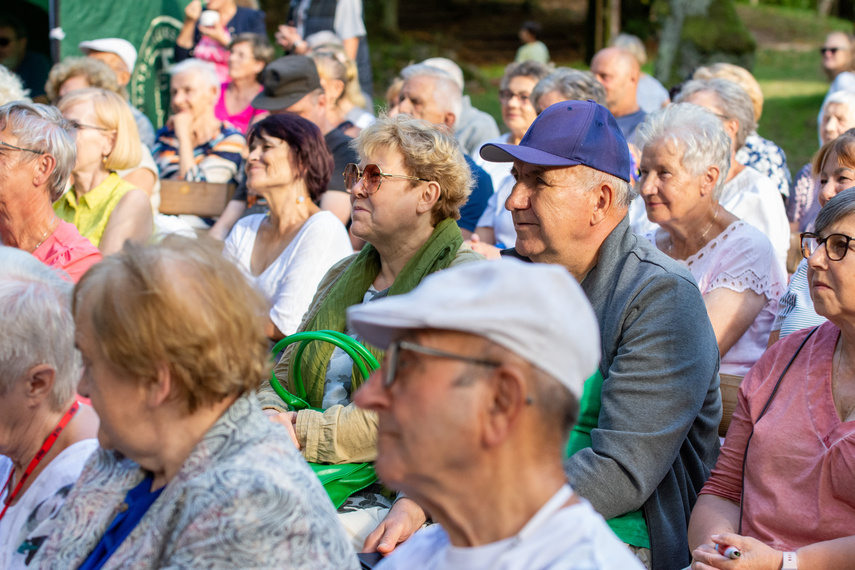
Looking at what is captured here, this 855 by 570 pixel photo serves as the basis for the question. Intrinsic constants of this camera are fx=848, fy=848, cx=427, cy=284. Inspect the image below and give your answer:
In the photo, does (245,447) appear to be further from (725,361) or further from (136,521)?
(725,361)

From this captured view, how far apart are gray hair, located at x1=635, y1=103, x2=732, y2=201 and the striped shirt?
11.8 ft

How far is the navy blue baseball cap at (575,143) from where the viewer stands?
2.82 metres

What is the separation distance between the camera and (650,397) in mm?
2500

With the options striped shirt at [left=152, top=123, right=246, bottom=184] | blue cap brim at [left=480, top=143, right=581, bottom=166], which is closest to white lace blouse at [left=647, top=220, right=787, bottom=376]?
blue cap brim at [left=480, top=143, right=581, bottom=166]

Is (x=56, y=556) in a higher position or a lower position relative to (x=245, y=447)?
lower

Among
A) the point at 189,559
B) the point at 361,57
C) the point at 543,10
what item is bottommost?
the point at 543,10

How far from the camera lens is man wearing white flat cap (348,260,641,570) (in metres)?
1.27

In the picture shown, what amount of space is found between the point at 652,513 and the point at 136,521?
1.54 meters

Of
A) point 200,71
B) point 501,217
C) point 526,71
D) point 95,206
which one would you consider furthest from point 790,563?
point 200,71

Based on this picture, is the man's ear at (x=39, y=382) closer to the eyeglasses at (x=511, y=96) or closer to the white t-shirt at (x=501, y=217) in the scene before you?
the white t-shirt at (x=501, y=217)

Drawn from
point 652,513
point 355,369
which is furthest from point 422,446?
point 355,369

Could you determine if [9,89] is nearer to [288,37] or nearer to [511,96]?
[511,96]

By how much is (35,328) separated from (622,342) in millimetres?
1647

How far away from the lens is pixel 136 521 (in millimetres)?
1734
